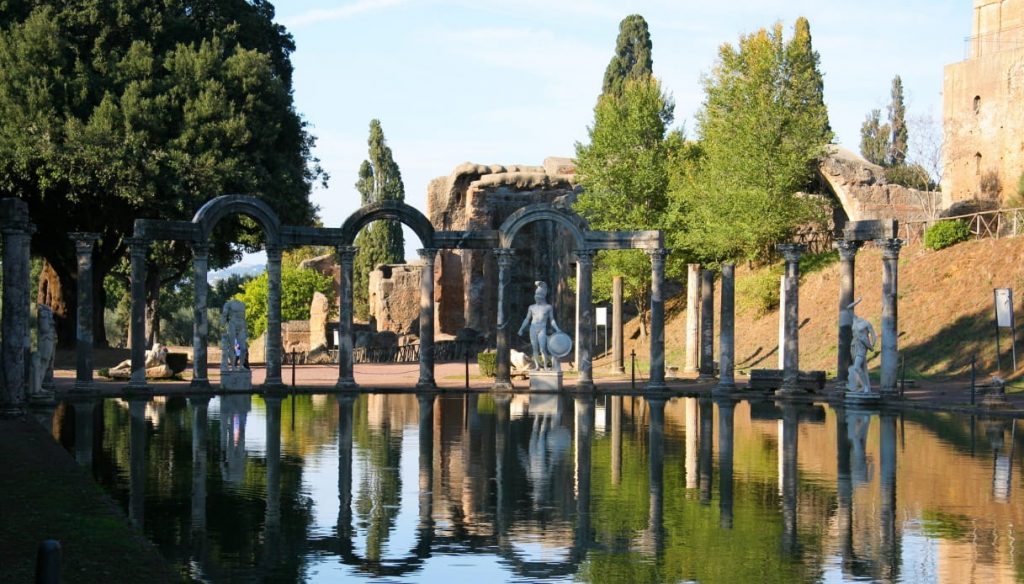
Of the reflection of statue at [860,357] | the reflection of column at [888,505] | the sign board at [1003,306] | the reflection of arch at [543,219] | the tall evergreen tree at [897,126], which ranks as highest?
the tall evergreen tree at [897,126]

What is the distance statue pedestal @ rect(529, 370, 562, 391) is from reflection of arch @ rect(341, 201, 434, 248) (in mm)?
4973

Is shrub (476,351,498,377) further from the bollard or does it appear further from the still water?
the bollard

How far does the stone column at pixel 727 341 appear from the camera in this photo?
121ft

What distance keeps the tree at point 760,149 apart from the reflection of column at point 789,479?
2317 centimetres

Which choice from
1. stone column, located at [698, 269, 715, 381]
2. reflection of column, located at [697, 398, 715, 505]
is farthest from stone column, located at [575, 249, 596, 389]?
reflection of column, located at [697, 398, 715, 505]

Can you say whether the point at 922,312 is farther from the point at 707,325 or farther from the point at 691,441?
the point at 691,441

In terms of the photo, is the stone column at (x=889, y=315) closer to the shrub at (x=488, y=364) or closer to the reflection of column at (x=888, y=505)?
the reflection of column at (x=888, y=505)

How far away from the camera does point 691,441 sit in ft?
80.8

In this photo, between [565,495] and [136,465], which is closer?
[565,495]

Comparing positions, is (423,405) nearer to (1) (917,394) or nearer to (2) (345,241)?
(2) (345,241)

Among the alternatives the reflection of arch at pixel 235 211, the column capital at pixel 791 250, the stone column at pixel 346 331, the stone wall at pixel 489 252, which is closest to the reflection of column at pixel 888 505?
the column capital at pixel 791 250

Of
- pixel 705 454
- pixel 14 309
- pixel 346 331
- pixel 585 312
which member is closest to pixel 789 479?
pixel 705 454

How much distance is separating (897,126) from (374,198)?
43918 mm

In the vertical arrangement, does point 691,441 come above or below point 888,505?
above
